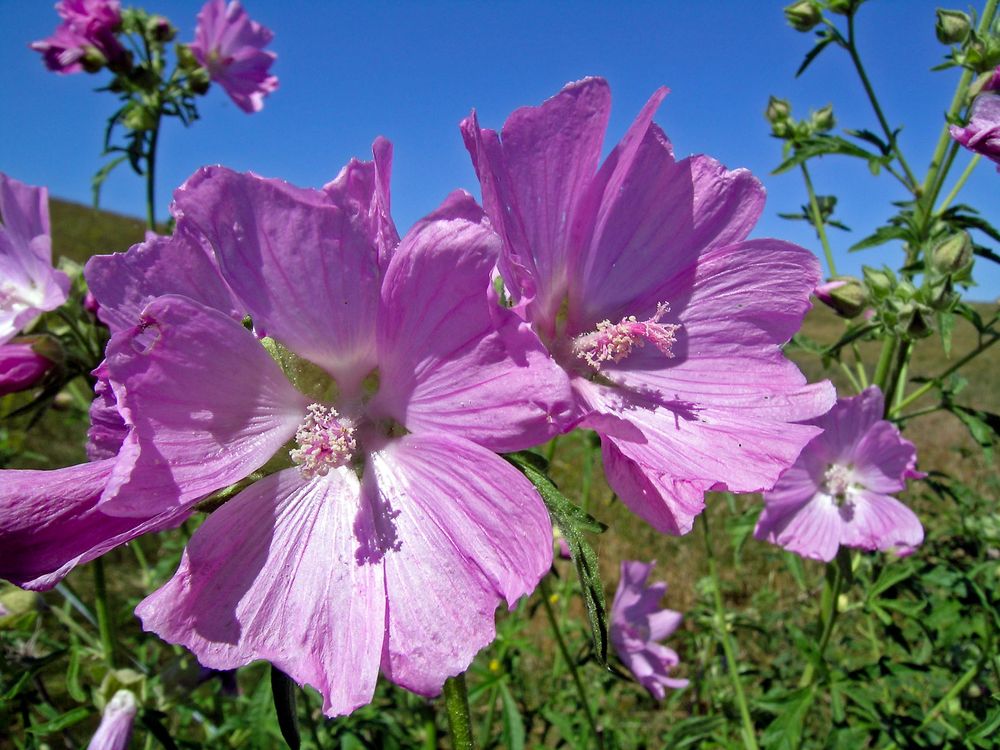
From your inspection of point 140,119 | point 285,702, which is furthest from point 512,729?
point 140,119

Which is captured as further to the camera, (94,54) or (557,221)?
(94,54)

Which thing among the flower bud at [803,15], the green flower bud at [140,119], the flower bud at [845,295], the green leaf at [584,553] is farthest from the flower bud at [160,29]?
the green leaf at [584,553]

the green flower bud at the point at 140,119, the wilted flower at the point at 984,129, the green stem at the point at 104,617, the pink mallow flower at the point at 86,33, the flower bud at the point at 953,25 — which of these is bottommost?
the green stem at the point at 104,617

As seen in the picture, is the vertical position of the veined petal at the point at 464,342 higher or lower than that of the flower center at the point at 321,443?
higher

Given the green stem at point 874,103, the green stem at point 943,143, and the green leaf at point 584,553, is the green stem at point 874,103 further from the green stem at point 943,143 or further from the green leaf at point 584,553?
the green leaf at point 584,553

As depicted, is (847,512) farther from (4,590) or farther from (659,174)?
(4,590)

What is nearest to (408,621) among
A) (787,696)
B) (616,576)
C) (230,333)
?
(230,333)

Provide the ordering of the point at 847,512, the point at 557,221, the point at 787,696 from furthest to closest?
the point at 847,512 → the point at 787,696 → the point at 557,221
